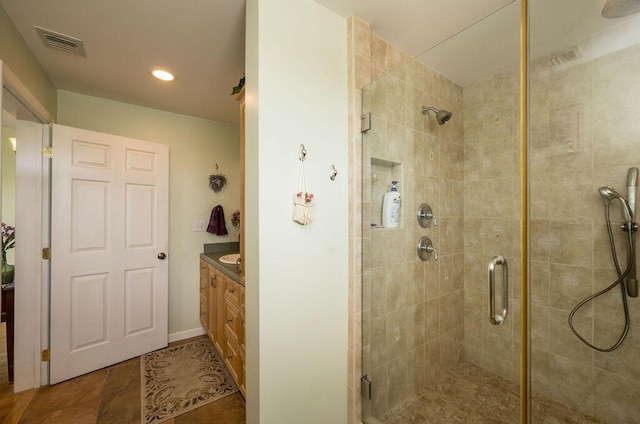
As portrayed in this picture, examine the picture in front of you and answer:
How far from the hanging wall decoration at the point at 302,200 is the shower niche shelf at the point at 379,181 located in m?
0.44

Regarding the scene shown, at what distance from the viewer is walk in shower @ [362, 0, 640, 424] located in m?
1.13

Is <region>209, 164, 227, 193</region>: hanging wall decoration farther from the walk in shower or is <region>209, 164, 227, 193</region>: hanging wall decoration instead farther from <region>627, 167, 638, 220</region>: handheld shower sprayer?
<region>627, 167, 638, 220</region>: handheld shower sprayer

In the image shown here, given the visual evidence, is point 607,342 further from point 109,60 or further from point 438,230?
point 109,60

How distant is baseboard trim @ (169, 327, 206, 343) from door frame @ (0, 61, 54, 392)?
2.99 feet

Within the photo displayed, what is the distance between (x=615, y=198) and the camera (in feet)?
3.98

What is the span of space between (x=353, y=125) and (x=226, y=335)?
1.80 meters

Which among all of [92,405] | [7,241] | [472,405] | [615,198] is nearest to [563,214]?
[615,198]

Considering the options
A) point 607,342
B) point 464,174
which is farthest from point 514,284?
point 607,342

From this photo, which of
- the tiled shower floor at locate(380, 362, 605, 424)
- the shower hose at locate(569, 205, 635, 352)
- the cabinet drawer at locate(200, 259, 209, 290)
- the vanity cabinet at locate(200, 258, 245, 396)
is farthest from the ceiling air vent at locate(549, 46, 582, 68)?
the cabinet drawer at locate(200, 259, 209, 290)

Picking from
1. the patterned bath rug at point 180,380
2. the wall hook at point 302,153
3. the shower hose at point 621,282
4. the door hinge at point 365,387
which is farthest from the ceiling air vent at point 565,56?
the patterned bath rug at point 180,380

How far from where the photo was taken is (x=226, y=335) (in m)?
1.98

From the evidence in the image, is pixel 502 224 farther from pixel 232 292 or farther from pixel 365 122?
pixel 232 292

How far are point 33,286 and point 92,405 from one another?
976mm

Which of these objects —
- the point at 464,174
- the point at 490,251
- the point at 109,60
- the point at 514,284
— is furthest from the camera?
the point at 109,60
